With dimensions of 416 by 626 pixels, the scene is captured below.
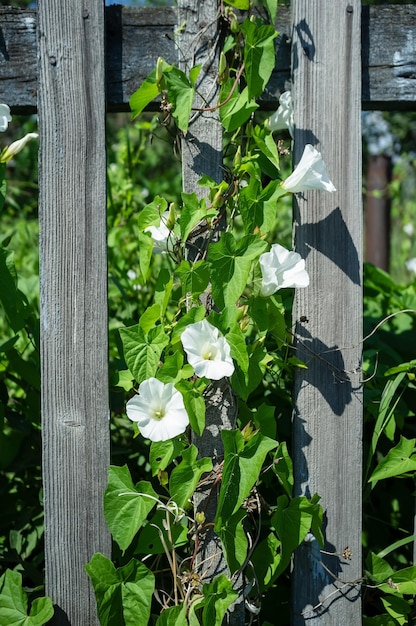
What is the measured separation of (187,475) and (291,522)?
0.24 metres

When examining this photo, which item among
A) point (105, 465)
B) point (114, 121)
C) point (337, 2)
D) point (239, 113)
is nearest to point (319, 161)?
point (239, 113)

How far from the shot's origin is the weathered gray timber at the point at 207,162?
52.3 inches

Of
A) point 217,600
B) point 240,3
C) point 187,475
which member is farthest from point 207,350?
point 240,3

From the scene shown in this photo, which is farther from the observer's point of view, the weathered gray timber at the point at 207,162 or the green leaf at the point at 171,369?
the weathered gray timber at the point at 207,162

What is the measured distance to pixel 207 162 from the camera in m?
1.35

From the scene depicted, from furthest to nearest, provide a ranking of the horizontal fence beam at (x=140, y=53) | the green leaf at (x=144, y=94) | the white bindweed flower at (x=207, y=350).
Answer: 1. the horizontal fence beam at (x=140, y=53)
2. the green leaf at (x=144, y=94)
3. the white bindweed flower at (x=207, y=350)

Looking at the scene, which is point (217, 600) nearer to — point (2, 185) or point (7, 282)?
point (7, 282)

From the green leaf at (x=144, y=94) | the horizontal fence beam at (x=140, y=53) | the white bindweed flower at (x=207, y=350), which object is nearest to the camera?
the white bindweed flower at (x=207, y=350)

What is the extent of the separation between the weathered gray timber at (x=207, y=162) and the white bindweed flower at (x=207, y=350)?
0.14 metres

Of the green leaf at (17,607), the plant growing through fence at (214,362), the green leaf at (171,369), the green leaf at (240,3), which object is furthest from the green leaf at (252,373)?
the green leaf at (240,3)

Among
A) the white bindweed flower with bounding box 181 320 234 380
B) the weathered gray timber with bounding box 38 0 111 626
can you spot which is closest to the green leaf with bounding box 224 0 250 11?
the weathered gray timber with bounding box 38 0 111 626

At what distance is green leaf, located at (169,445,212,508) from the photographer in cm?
122

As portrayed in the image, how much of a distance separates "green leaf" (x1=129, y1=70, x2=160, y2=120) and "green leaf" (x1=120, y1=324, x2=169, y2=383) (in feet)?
1.39

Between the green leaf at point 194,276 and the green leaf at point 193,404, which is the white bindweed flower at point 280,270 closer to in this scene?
the green leaf at point 194,276
